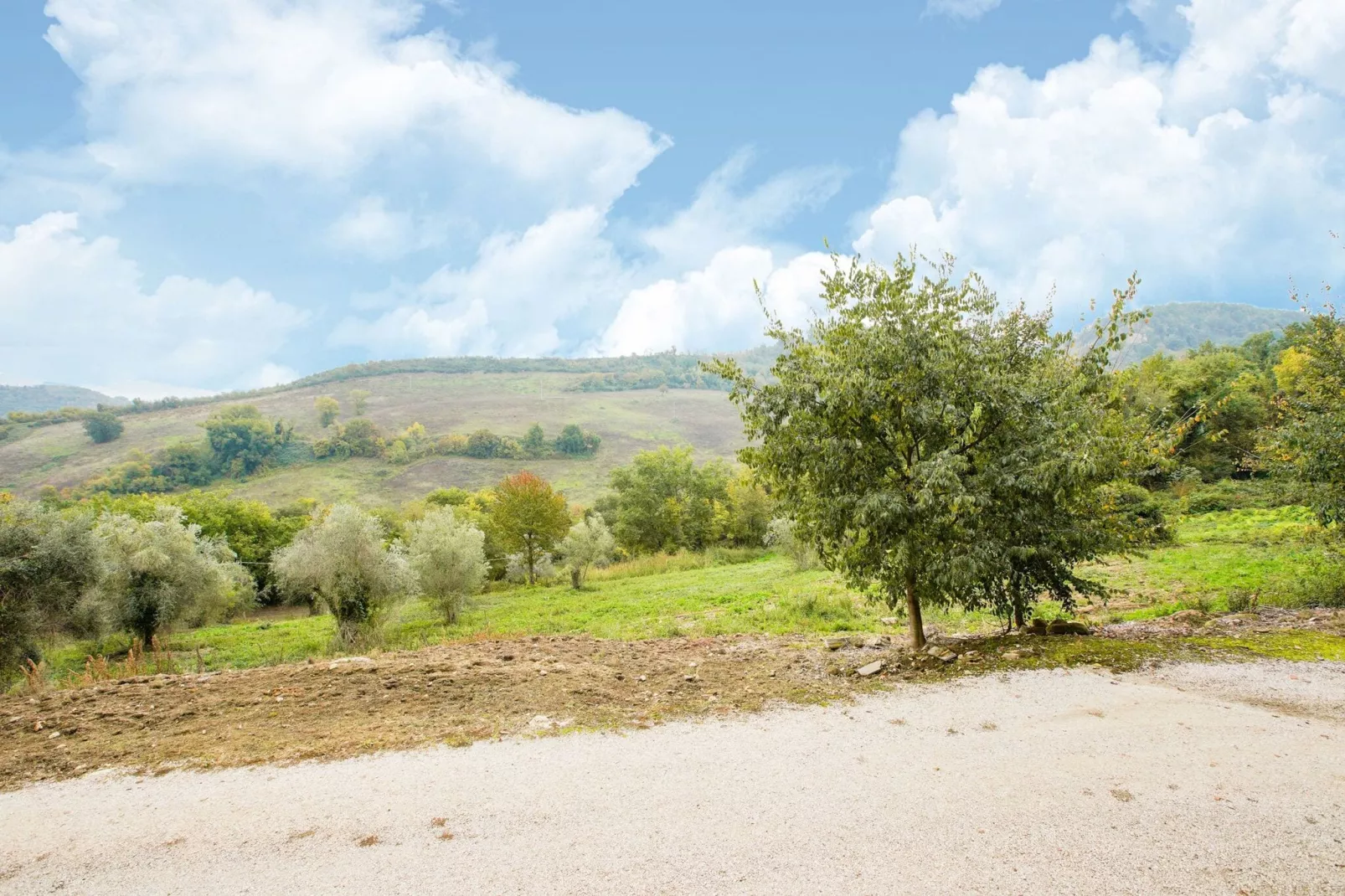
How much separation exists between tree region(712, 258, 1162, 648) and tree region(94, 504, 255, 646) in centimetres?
2649

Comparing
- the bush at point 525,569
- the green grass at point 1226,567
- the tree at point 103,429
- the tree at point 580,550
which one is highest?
the tree at point 103,429

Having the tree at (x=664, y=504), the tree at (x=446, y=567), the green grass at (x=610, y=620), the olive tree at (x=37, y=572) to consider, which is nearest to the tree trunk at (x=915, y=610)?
the green grass at (x=610, y=620)

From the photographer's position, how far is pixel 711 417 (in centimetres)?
16750

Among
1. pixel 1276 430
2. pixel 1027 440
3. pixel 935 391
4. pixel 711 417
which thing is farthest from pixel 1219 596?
pixel 711 417

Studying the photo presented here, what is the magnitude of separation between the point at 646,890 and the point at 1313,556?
84.1 feet

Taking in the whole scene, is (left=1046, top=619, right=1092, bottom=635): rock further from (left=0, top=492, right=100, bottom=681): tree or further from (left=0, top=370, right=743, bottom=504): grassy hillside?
(left=0, top=370, right=743, bottom=504): grassy hillside

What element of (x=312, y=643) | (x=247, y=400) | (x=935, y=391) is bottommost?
(x=312, y=643)

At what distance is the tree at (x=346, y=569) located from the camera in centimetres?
2133

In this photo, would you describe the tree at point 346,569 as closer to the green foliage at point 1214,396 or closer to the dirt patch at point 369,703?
the dirt patch at point 369,703

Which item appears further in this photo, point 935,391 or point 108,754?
point 935,391

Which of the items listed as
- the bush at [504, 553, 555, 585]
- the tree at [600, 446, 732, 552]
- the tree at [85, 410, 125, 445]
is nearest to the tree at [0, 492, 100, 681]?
the bush at [504, 553, 555, 585]

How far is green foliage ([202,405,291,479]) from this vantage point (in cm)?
11194

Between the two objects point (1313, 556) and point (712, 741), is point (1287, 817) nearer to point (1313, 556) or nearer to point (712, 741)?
point (712, 741)

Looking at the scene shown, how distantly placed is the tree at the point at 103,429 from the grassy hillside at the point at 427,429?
2253 millimetres
